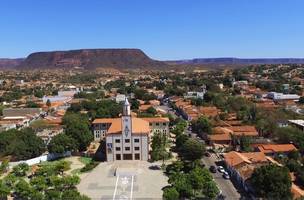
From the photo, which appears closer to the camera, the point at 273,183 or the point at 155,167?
the point at 273,183

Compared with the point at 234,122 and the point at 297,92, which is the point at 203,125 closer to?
the point at 234,122

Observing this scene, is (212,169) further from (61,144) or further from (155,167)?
(61,144)

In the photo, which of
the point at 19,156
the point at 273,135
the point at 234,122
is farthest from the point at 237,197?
the point at 234,122

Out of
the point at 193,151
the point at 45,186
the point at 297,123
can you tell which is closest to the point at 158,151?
the point at 193,151

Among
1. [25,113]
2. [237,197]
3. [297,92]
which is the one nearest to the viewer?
[237,197]

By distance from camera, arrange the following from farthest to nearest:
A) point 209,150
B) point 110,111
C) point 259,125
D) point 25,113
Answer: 1. point 25,113
2. point 110,111
3. point 259,125
4. point 209,150

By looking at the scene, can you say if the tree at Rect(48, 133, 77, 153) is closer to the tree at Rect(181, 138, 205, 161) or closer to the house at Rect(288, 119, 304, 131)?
the tree at Rect(181, 138, 205, 161)

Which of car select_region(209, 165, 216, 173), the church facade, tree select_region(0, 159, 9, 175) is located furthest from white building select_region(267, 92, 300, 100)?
tree select_region(0, 159, 9, 175)
